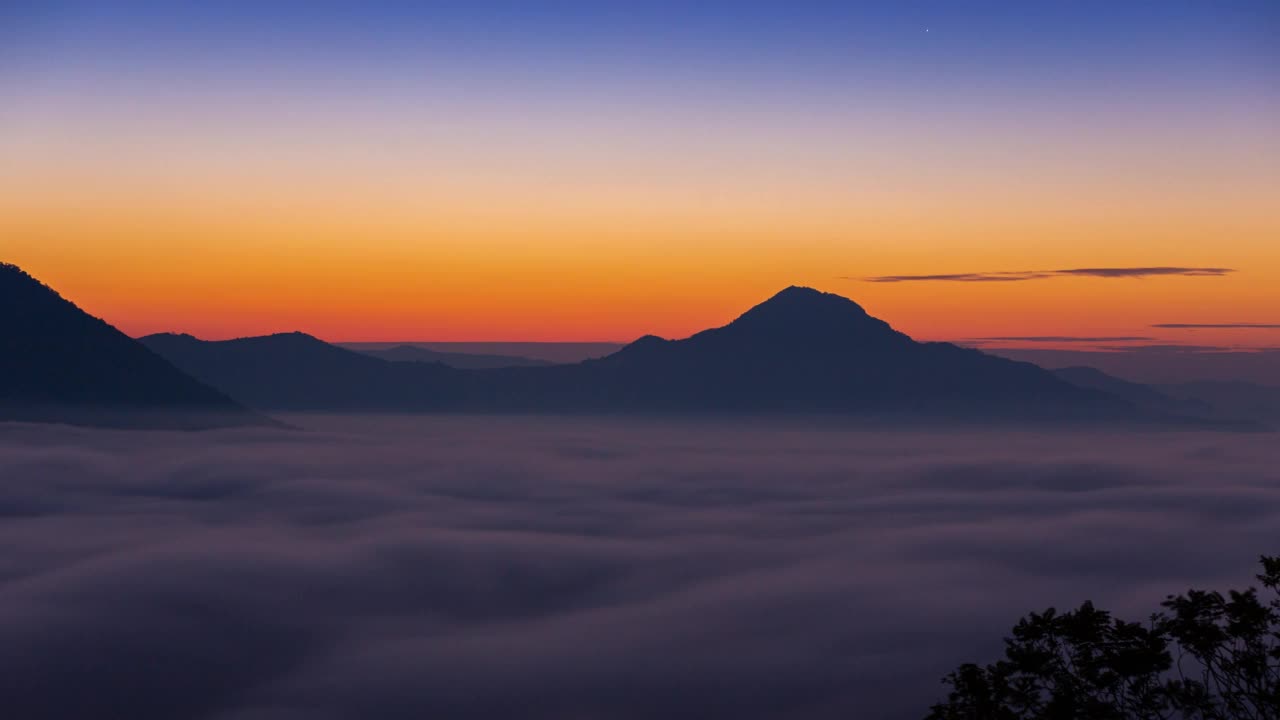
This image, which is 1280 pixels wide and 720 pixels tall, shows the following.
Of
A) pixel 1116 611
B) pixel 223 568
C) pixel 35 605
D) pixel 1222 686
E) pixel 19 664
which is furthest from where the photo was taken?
pixel 223 568

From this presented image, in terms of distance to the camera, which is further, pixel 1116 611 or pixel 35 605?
pixel 35 605

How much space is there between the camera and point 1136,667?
102 feet

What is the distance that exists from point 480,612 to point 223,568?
53.4 m

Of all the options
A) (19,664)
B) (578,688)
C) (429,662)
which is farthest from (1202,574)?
(19,664)

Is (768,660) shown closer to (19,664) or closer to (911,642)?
(911,642)

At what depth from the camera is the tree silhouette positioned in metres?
29.8

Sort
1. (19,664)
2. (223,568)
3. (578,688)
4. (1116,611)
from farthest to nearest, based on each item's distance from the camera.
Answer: (223,568)
(1116,611)
(19,664)
(578,688)

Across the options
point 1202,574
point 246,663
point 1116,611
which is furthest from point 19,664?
point 1202,574

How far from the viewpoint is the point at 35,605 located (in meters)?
165

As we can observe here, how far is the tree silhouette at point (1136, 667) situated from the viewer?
29.8m

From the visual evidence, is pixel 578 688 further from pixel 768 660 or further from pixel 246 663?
pixel 246 663

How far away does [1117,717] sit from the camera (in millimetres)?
29047

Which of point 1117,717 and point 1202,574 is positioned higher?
point 1117,717

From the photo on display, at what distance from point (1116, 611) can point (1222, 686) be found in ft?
439
